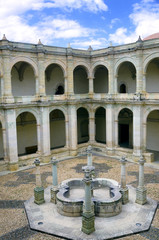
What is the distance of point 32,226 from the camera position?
12344mm

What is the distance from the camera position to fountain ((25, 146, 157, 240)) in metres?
11.5

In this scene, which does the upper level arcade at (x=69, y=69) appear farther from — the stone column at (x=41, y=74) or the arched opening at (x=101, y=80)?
the arched opening at (x=101, y=80)

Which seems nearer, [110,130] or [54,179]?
[54,179]

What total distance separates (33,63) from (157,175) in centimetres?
1458

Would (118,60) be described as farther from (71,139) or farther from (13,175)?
(13,175)

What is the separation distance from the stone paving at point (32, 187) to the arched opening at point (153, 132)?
5.64m

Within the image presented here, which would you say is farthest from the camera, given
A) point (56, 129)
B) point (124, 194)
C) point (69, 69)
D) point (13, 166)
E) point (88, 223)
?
point (56, 129)

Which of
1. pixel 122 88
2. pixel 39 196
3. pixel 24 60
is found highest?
pixel 24 60

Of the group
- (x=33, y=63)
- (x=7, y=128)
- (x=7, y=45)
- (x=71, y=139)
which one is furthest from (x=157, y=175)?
(x=7, y=45)

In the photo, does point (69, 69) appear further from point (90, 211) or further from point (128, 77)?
point (90, 211)

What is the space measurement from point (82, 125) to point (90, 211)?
20.5m

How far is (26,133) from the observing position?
26703 millimetres

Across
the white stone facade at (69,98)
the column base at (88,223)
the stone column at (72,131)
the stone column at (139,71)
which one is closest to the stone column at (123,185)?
the column base at (88,223)

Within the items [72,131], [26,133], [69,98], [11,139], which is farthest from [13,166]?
[69,98]
